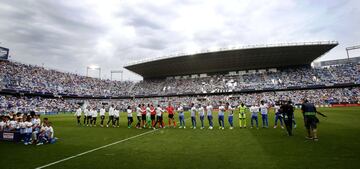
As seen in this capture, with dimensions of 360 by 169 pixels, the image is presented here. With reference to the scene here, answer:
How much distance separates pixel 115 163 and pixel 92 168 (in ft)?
2.66

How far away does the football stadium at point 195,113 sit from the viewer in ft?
27.5

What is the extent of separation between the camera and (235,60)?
193 ft

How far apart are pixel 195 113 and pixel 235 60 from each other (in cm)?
4355

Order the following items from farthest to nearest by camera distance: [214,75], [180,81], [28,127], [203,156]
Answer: [180,81]
[214,75]
[28,127]
[203,156]

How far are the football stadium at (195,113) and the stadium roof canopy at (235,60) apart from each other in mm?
284

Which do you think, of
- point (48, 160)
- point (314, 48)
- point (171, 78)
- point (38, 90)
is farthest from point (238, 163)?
point (171, 78)

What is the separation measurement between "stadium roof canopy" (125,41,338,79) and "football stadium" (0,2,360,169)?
284 mm

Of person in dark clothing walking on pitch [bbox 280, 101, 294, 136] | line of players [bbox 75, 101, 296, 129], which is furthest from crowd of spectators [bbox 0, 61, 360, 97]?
person in dark clothing walking on pitch [bbox 280, 101, 294, 136]

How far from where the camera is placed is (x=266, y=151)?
8.85 m

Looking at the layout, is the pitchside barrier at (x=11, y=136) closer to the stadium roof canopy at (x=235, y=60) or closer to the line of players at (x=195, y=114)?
the line of players at (x=195, y=114)

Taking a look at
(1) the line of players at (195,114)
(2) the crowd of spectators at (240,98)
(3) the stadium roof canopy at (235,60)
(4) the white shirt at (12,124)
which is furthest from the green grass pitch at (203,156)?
(3) the stadium roof canopy at (235,60)

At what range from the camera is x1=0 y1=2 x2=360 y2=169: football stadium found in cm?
838

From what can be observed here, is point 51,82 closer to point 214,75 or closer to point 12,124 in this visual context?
point 214,75

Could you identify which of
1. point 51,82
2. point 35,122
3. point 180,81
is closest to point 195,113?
point 35,122
